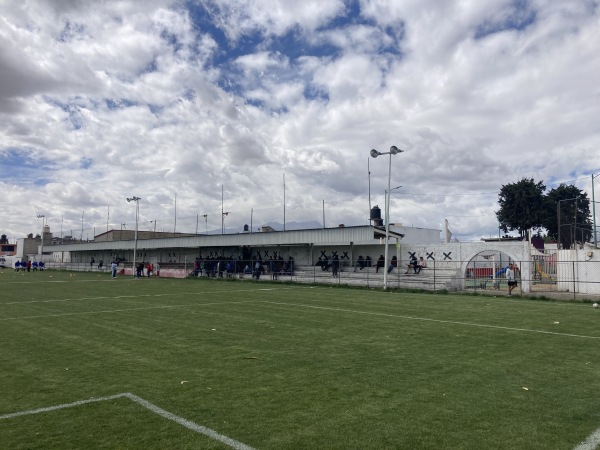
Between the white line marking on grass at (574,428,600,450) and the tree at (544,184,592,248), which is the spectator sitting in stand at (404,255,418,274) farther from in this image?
the white line marking on grass at (574,428,600,450)

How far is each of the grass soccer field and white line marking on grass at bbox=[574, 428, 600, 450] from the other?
0.5 inches

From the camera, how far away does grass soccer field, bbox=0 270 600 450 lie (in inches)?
193

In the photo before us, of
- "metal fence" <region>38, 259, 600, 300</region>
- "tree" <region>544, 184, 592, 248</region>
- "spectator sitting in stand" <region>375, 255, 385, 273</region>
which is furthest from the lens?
"spectator sitting in stand" <region>375, 255, 385, 273</region>

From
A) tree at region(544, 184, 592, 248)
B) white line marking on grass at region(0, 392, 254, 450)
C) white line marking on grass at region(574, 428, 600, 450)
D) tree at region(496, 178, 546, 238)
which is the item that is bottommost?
white line marking on grass at region(0, 392, 254, 450)

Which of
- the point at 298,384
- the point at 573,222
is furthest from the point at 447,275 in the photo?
the point at 298,384

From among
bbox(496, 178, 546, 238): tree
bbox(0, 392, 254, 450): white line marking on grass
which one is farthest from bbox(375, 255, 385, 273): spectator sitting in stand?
bbox(496, 178, 546, 238): tree

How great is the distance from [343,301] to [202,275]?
25.2 m

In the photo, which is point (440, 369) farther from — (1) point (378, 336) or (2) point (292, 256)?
(2) point (292, 256)

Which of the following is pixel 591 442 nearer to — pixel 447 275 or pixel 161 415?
pixel 161 415

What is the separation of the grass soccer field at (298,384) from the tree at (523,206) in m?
52.6

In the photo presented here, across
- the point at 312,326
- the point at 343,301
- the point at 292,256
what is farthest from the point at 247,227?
the point at 312,326

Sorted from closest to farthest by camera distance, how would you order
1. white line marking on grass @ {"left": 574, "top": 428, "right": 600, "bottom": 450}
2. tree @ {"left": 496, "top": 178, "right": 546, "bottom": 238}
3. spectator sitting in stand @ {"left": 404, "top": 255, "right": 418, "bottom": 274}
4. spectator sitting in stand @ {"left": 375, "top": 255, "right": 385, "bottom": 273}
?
white line marking on grass @ {"left": 574, "top": 428, "right": 600, "bottom": 450}, spectator sitting in stand @ {"left": 404, "top": 255, "right": 418, "bottom": 274}, spectator sitting in stand @ {"left": 375, "top": 255, "right": 385, "bottom": 273}, tree @ {"left": 496, "top": 178, "right": 546, "bottom": 238}

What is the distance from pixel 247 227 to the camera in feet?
172

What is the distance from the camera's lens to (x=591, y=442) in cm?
475
